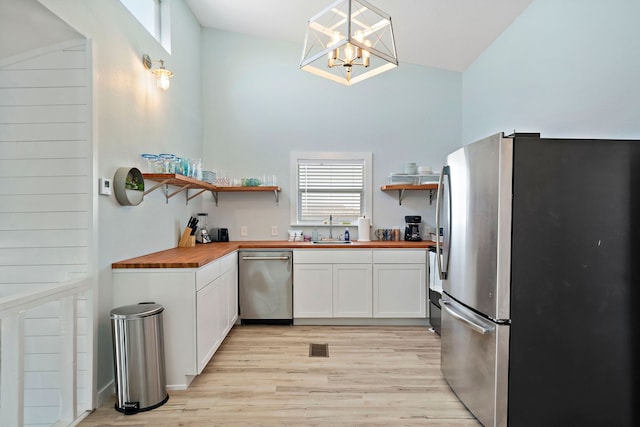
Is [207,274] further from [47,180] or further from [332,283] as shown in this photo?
[332,283]

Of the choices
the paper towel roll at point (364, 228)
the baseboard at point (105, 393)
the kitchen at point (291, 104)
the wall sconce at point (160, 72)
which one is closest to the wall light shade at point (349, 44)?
the kitchen at point (291, 104)

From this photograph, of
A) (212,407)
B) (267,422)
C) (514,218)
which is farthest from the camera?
(212,407)

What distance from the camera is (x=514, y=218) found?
181 cm

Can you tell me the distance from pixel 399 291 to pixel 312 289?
968mm

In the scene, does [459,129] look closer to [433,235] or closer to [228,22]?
[433,235]

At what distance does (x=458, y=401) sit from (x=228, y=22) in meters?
4.45

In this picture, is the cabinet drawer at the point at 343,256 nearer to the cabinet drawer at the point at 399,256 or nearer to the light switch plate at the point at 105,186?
the cabinet drawer at the point at 399,256

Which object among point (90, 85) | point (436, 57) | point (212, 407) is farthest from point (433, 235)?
point (90, 85)

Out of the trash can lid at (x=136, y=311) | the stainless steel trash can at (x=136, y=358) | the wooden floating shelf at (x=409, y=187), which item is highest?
the wooden floating shelf at (x=409, y=187)

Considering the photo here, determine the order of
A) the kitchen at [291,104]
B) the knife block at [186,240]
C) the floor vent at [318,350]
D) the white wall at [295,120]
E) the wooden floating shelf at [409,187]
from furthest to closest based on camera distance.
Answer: the white wall at [295,120] → the wooden floating shelf at [409,187] → the knife block at [186,240] → the floor vent at [318,350] → the kitchen at [291,104]

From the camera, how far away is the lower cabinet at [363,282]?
3.82 meters

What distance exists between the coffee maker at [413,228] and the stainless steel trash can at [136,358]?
2.99 m

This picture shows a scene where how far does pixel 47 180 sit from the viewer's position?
221 centimetres

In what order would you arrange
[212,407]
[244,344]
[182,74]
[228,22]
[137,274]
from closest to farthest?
1. [212,407]
2. [137,274]
3. [244,344]
4. [182,74]
5. [228,22]
